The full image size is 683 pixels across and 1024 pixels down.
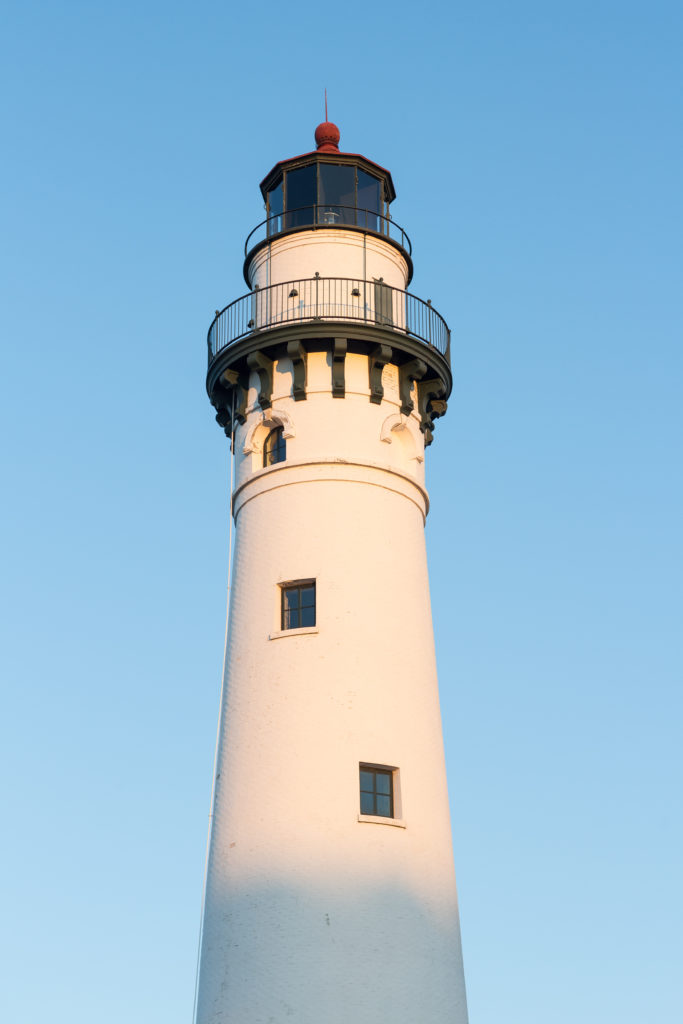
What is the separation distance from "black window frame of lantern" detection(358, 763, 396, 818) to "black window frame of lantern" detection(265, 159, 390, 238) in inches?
519

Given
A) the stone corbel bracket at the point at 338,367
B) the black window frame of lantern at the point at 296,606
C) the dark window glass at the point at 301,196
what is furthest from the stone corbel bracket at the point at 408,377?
the black window frame of lantern at the point at 296,606

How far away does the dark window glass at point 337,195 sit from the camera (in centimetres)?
3412

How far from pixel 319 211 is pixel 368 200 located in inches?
57.1

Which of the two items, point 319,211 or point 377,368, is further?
point 319,211

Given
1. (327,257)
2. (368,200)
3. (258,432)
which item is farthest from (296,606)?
(368,200)

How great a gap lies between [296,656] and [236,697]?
1731 mm

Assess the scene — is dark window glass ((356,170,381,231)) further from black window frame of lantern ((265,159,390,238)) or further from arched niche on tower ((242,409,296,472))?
arched niche on tower ((242,409,296,472))

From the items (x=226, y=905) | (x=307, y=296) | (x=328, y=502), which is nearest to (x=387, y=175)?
(x=307, y=296)

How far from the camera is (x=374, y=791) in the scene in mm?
28203

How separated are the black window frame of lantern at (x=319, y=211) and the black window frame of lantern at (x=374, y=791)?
43.3 ft

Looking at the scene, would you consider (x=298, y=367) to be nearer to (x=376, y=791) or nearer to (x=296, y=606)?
(x=296, y=606)

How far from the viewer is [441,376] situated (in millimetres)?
33281

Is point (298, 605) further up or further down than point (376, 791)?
further up

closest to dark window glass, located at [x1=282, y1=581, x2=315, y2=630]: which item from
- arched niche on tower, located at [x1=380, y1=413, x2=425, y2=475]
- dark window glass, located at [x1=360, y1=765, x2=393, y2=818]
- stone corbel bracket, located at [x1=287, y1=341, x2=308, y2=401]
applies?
dark window glass, located at [x1=360, y1=765, x2=393, y2=818]
